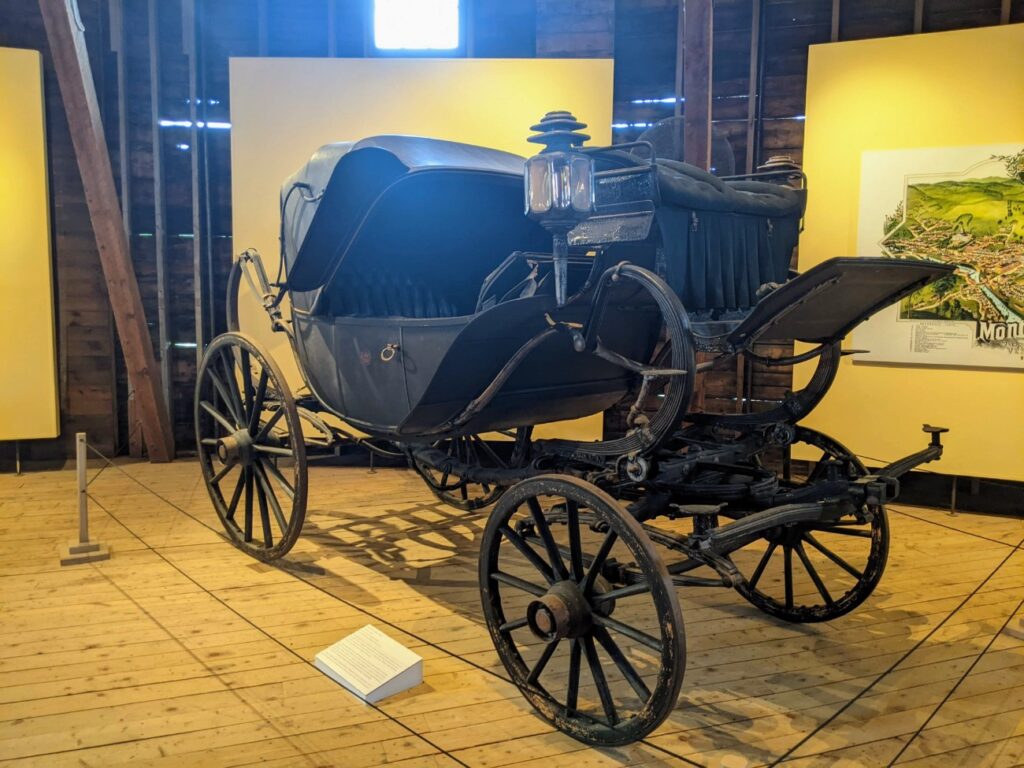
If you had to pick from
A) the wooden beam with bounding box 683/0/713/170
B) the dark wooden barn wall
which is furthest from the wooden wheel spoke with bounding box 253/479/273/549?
the wooden beam with bounding box 683/0/713/170

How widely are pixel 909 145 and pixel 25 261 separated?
5146 mm

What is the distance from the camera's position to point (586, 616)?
222 cm

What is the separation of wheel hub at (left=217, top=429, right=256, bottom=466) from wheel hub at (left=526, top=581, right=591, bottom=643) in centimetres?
185

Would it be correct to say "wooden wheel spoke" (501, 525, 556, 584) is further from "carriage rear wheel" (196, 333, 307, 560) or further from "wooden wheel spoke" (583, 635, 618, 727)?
"carriage rear wheel" (196, 333, 307, 560)

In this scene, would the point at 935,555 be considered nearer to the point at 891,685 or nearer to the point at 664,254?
the point at 891,685

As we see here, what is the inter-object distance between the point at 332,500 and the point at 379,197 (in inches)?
95.7

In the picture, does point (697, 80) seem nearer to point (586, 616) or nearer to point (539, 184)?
point (539, 184)

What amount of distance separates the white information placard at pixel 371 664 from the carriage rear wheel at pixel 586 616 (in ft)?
0.97

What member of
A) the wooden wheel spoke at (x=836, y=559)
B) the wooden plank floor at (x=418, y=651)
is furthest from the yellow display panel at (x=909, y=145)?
the wooden wheel spoke at (x=836, y=559)

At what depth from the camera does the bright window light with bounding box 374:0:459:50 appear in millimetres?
5605

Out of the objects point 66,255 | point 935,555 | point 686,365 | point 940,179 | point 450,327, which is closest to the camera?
point 686,365

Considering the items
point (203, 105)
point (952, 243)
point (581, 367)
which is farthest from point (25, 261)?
point (952, 243)

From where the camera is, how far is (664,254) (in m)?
2.48

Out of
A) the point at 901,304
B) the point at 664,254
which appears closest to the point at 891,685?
the point at 664,254
